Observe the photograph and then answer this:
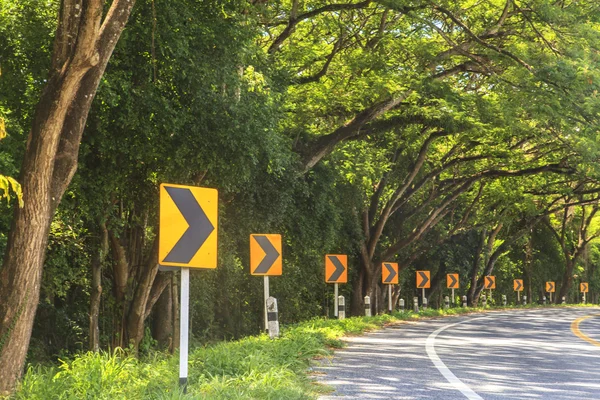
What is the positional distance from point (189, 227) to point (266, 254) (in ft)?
24.1

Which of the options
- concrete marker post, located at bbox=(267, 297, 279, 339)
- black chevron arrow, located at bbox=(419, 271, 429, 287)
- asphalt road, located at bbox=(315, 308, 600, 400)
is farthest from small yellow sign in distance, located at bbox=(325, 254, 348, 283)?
black chevron arrow, located at bbox=(419, 271, 429, 287)

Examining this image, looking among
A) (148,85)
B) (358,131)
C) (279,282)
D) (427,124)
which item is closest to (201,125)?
(148,85)

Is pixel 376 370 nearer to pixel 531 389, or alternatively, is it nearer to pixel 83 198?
pixel 531 389

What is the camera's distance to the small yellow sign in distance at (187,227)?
7438 mm

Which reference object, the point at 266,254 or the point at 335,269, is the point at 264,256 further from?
the point at 335,269

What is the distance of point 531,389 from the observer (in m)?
8.83

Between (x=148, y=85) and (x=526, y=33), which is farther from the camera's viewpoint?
(x=526, y=33)

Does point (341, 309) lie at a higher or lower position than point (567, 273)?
lower

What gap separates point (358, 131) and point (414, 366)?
453 inches

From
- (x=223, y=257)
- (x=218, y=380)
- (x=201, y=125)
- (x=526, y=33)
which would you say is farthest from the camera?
(x=223, y=257)

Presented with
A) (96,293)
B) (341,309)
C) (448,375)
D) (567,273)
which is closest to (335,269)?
(341,309)

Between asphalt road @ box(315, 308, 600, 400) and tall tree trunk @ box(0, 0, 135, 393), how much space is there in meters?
3.40

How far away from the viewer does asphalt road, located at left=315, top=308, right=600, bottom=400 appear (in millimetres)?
8539

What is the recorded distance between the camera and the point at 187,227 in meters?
7.56
